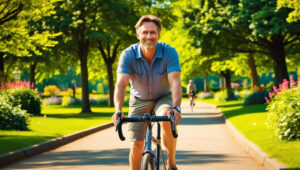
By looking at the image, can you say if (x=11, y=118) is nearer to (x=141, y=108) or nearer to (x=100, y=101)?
(x=141, y=108)

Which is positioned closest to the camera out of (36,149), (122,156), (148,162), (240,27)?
(148,162)

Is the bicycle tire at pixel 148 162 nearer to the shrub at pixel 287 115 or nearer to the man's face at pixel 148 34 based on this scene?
the man's face at pixel 148 34

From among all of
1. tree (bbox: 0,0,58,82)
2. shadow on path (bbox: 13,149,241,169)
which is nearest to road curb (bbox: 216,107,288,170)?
shadow on path (bbox: 13,149,241,169)

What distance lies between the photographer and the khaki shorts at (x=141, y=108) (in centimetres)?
418

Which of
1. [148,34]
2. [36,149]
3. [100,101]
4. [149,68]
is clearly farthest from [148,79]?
[100,101]

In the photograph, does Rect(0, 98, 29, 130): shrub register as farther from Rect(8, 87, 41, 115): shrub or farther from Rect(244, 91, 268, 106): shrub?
Rect(244, 91, 268, 106): shrub

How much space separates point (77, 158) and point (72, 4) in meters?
15.4

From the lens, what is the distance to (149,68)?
4270mm

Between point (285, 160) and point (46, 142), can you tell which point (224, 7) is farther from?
point (285, 160)

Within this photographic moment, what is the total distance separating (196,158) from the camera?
27.1 feet

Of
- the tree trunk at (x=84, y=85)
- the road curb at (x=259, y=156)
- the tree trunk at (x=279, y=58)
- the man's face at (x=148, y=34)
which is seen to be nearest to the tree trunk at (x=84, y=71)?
the tree trunk at (x=84, y=85)

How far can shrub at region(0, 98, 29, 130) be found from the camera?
1238 centimetres

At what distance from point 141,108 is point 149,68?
1.44 ft

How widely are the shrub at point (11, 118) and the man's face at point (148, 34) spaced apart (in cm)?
918
